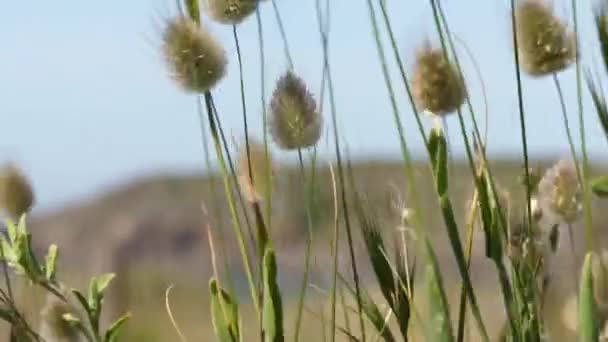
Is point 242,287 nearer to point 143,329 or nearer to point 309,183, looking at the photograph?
point 309,183

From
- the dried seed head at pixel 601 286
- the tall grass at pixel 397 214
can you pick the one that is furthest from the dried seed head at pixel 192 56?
the dried seed head at pixel 601 286

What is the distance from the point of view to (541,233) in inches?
43.4

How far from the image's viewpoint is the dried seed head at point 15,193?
44.2 inches

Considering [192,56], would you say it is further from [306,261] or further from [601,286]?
[601,286]

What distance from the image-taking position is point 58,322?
3.65ft

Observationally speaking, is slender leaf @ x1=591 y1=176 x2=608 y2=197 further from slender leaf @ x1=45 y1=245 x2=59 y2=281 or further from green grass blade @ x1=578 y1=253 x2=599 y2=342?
slender leaf @ x1=45 y1=245 x2=59 y2=281

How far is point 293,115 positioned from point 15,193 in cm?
27

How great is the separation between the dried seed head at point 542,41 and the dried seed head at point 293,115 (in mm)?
169

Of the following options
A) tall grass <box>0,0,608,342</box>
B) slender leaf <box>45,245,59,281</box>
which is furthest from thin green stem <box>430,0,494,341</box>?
slender leaf <box>45,245,59,281</box>

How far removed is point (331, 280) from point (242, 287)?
18 centimetres

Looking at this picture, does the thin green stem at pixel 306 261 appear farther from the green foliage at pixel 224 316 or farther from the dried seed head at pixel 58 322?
the dried seed head at pixel 58 322

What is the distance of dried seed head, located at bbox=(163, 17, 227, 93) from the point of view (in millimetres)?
1018

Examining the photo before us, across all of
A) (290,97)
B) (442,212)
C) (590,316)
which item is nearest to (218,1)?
(290,97)

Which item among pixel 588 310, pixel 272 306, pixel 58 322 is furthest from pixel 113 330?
pixel 588 310
